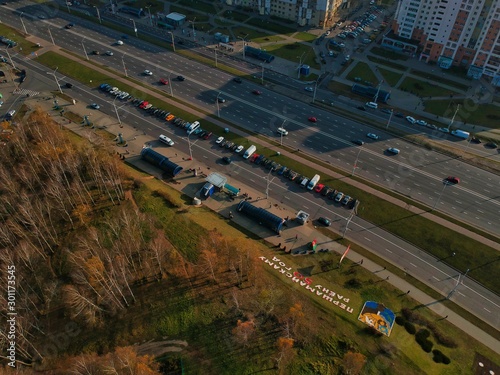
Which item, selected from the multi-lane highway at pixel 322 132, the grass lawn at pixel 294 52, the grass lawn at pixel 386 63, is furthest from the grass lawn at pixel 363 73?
the multi-lane highway at pixel 322 132

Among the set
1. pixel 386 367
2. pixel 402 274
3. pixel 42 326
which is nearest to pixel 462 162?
pixel 402 274

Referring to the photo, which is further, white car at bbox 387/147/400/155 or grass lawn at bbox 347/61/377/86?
grass lawn at bbox 347/61/377/86

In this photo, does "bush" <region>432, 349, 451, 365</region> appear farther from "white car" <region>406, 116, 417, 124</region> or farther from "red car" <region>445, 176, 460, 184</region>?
"white car" <region>406, 116, 417, 124</region>

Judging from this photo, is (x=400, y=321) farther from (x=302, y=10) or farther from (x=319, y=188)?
(x=302, y=10)

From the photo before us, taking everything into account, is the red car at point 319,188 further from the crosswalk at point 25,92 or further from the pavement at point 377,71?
the crosswalk at point 25,92

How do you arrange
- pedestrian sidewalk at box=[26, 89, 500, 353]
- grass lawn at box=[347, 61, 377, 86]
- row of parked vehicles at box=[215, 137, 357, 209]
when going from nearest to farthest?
pedestrian sidewalk at box=[26, 89, 500, 353], row of parked vehicles at box=[215, 137, 357, 209], grass lawn at box=[347, 61, 377, 86]

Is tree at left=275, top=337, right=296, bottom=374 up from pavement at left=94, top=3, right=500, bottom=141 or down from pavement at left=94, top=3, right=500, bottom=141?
down

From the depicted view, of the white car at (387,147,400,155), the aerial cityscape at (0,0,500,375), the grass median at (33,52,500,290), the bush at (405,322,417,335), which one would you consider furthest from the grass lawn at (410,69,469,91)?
the bush at (405,322,417,335)

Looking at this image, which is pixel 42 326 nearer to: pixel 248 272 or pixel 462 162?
pixel 248 272
